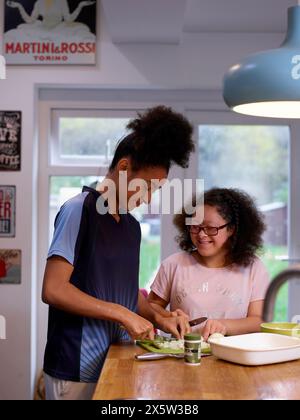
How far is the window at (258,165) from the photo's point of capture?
A: 182 inches

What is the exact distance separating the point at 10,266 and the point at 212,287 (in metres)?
1.88

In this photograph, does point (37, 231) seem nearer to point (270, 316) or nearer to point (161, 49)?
point (161, 49)

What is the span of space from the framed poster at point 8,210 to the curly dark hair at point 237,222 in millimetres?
1552

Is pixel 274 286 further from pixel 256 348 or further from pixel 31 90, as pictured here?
pixel 31 90

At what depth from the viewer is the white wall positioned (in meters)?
4.26

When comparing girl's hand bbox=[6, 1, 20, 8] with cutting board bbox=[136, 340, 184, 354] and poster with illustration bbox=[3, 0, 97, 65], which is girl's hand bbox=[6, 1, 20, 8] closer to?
poster with illustration bbox=[3, 0, 97, 65]

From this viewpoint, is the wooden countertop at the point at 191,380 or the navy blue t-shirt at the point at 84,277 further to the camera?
the navy blue t-shirt at the point at 84,277

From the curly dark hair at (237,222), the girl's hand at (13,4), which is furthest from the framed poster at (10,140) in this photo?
the curly dark hair at (237,222)

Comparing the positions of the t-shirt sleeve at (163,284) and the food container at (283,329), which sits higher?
the t-shirt sleeve at (163,284)

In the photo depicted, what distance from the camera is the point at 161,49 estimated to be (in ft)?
14.1

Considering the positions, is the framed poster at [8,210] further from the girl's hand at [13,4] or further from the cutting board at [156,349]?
the cutting board at [156,349]

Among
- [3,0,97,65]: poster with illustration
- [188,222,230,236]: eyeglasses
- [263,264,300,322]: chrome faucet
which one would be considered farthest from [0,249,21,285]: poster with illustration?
[263,264,300,322]: chrome faucet
